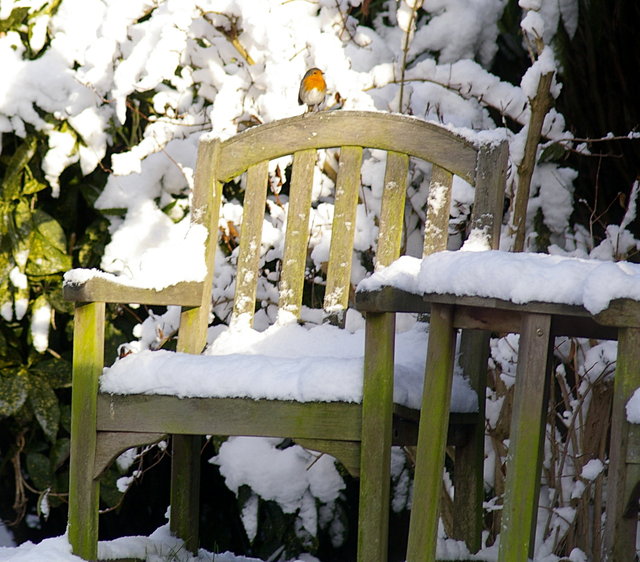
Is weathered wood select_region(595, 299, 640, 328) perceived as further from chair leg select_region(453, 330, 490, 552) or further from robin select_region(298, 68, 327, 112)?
robin select_region(298, 68, 327, 112)

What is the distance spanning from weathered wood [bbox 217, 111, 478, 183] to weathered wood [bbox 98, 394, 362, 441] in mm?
628

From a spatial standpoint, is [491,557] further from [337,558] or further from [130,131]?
[130,131]

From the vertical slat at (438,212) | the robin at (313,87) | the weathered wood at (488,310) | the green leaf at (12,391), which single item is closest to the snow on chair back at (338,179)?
the vertical slat at (438,212)

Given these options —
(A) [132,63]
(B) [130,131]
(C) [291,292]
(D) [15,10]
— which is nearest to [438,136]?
(C) [291,292]

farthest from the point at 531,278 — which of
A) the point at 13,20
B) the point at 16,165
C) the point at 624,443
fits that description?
the point at 13,20

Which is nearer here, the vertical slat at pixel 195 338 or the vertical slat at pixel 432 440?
the vertical slat at pixel 432 440

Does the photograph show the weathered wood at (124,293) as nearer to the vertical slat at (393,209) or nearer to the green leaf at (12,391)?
the vertical slat at (393,209)

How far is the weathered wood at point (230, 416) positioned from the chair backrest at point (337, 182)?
41 cm

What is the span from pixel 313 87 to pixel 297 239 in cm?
37

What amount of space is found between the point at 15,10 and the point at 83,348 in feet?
4.74

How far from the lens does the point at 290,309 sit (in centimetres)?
201

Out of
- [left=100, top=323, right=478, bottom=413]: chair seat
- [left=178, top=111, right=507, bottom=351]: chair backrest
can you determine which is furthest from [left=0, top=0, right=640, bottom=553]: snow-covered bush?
[left=100, top=323, right=478, bottom=413]: chair seat

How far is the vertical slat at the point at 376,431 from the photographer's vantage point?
1.49m

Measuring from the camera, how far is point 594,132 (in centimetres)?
241
